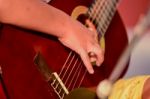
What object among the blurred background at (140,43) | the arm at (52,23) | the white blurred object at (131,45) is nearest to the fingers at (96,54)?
the arm at (52,23)

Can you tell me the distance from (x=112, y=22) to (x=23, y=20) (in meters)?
0.39

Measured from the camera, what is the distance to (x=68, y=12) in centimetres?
69

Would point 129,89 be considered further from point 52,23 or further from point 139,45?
point 139,45

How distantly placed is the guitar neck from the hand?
0.03m

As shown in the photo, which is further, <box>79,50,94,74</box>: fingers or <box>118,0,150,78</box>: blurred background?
<box>118,0,150,78</box>: blurred background

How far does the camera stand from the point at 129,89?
0.64 meters

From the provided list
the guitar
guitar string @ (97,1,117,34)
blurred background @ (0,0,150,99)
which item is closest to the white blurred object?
the guitar

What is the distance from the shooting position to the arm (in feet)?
1.79

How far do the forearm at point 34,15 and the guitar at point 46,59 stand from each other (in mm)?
17

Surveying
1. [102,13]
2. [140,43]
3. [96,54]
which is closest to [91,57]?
[96,54]

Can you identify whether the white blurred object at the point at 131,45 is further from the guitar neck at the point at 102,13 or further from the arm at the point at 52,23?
the guitar neck at the point at 102,13

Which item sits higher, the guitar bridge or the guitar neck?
the guitar neck

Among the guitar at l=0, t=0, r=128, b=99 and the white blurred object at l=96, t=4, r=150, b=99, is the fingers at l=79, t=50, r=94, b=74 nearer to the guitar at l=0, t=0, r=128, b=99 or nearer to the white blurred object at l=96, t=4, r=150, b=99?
the guitar at l=0, t=0, r=128, b=99

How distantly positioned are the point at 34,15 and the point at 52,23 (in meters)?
0.05
